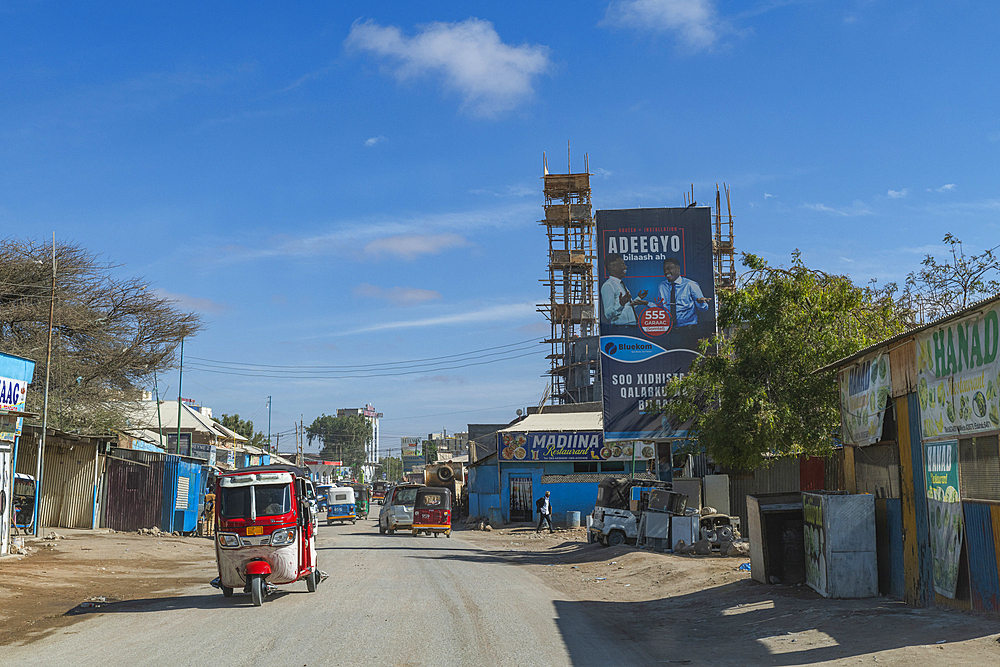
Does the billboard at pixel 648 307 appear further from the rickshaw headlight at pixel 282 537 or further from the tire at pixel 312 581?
the rickshaw headlight at pixel 282 537

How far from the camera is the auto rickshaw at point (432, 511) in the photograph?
123ft

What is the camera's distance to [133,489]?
34.9 metres

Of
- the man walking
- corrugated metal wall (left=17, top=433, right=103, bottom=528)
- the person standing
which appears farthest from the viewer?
the man walking

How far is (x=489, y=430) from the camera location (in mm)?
78750

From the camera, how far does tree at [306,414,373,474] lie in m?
179

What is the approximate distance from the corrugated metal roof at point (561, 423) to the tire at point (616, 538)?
1563 cm

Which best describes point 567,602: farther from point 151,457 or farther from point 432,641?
point 151,457

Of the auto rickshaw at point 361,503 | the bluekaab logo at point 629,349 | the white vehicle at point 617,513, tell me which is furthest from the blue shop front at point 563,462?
the auto rickshaw at point 361,503

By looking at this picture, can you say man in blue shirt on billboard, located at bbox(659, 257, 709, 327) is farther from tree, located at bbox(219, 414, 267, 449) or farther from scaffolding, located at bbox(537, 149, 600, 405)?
tree, located at bbox(219, 414, 267, 449)

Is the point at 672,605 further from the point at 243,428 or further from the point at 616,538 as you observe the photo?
the point at 243,428

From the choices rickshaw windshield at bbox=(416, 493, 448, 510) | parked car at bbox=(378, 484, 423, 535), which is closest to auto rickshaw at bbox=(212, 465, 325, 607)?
rickshaw windshield at bbox=(416, 493, 448, 510)

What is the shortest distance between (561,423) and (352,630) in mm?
36229

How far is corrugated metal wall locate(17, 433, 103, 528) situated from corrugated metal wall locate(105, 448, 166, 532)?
1024 millimetres

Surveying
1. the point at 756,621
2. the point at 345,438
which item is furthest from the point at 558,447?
the point at 345,438
